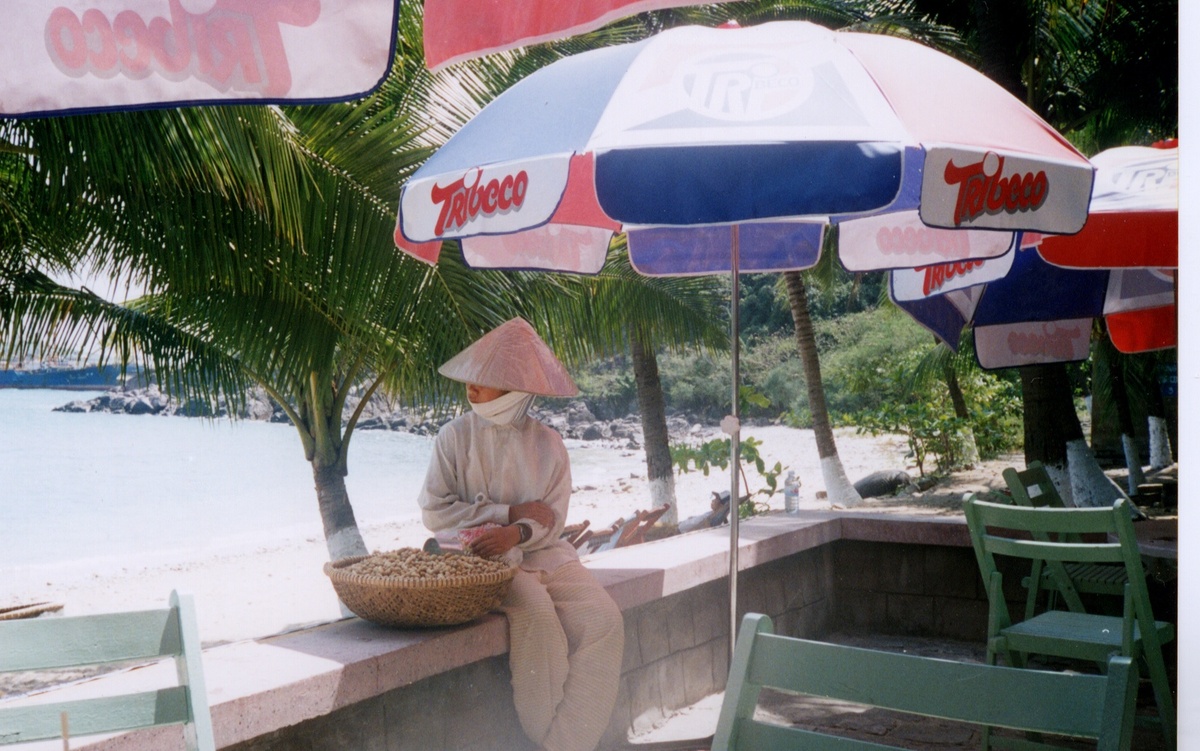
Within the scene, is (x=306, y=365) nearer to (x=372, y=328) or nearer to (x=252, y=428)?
(x=372, y=328)

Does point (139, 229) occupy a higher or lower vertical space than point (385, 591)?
higher

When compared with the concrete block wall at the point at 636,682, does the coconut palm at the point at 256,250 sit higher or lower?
higher

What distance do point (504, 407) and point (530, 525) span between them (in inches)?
16.6

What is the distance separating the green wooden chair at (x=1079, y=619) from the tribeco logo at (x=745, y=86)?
1.53m

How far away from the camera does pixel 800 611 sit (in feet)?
16.7

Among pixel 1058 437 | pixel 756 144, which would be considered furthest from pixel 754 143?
pixel 1058 437

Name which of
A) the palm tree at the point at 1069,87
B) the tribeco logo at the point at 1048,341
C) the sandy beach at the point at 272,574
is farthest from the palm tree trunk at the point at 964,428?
the tribeco logo at the point at 1048,341

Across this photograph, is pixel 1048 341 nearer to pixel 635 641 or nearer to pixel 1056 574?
pixel 1056 574

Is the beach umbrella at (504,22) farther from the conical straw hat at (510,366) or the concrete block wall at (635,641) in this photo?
the concrete block wall at (635,641)

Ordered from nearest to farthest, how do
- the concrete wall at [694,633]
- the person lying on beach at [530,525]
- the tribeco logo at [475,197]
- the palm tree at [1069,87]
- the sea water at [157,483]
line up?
the tribeco logo at [475,197], the concrete wall at [694,633], the person lying on beach at [530,525], the palm tree at [1069,87], the sea water at [157,483]

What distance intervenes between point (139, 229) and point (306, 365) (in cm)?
160

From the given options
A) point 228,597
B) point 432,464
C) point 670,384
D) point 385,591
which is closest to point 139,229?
point 432,464

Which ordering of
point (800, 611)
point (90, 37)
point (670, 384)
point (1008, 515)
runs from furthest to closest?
point (670, 384), point (800, 611), point (1008, 515), point (90, 37)

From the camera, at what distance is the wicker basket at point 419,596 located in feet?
10.1
